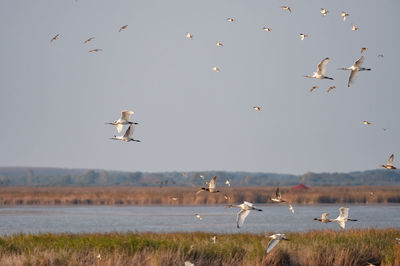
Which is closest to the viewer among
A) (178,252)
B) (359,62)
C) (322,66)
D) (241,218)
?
(241,218)

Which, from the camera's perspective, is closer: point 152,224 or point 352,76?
point 352,76

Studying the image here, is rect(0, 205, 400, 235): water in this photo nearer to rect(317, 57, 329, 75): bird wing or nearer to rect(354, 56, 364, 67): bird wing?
rect(317, 57, 329, 75): bird wing

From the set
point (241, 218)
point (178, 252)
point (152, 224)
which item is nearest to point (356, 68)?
point (241, 218)

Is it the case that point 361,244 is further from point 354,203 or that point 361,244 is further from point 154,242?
point 354,203

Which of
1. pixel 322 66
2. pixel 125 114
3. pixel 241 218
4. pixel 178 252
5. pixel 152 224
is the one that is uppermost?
pixel 322 66

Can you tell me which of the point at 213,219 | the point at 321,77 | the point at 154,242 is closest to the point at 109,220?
the point at 213,219

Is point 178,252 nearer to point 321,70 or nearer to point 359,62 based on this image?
point 321,70

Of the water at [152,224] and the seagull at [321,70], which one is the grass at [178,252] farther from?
the water at [152,224]

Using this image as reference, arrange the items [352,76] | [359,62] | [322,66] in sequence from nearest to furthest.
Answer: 1. [352,76]
2. [359,62]
3. [322,66]

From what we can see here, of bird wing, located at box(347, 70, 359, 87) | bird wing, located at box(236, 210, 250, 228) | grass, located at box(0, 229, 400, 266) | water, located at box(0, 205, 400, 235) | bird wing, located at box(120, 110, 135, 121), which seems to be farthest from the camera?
water, located at box(0, 205, 400, 235)

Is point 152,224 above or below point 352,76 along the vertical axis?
below

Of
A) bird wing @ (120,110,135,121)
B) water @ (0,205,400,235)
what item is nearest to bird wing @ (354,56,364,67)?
bird wing @ (120,110,135,121)

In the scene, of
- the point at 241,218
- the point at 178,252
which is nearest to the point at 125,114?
the point at 178,252

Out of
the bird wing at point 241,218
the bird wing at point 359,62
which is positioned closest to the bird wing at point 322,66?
the bird wing at point 359,62
